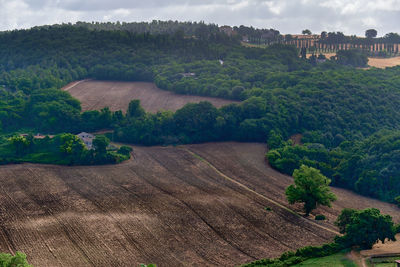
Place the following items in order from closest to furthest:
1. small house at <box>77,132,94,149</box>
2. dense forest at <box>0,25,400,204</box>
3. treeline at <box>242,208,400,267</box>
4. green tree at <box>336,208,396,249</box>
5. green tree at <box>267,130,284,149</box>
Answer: treeline at <box>242,208,400,267</box>, green tree at <box>336,208,396,249</box>, dense forest at <box>0,25,400,204</box>, small house at <box>77,132,94,149</box>, green tree at <box>267,130,284,149</box>

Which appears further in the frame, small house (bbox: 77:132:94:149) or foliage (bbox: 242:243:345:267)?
small house (bbox: 77:132:94:149)

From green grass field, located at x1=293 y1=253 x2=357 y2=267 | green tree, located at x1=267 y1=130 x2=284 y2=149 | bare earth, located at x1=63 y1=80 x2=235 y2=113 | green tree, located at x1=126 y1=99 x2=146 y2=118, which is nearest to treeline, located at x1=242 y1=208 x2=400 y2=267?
green grass field, located at x1=293 y1=253 x2=357 y2=267

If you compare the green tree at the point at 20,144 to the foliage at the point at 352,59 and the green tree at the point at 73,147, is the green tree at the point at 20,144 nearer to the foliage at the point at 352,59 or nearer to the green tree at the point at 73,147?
the green tree at the point at 73,147

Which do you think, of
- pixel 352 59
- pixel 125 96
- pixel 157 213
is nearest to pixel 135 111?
pixel 125 96

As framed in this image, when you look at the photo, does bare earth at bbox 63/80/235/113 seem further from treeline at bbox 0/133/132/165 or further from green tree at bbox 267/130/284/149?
treeline at bbox 0/133/132/165

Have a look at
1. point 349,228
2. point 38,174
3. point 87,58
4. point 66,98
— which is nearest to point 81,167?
point 38,174

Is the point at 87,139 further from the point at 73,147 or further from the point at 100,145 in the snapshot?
the point at 100,145
